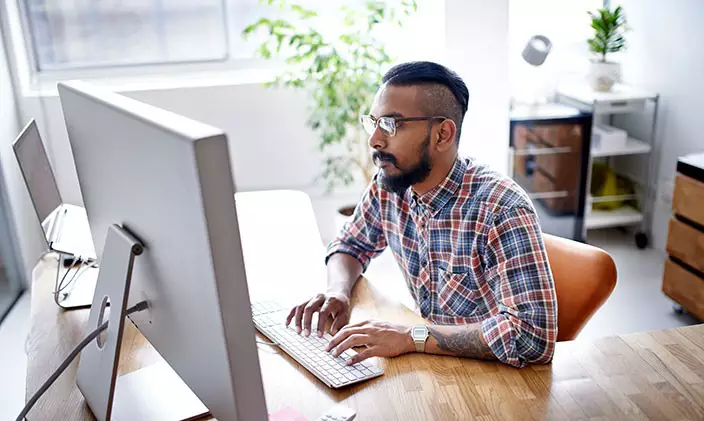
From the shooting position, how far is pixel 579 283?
5.13 feet

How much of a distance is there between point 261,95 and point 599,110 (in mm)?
1736

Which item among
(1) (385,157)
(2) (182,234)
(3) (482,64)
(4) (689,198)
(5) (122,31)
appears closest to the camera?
(2) (182,234)

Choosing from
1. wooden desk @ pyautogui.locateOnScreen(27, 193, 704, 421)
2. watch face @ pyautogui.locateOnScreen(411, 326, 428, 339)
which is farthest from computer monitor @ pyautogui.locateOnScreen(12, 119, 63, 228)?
watch face @ pyautogui.locateOnScreen(411, 326, 428, 339)

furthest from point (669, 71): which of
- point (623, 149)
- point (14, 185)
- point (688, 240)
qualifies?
Result: point (14, 185)

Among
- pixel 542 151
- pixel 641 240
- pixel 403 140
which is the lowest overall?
pixel 641 240

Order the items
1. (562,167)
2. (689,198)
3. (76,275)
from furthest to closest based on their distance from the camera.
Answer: (562,167), (689,198), (76,275)

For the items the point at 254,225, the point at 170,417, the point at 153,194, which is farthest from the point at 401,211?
the point at 153,194

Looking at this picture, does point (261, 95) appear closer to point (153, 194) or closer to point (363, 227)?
point (363, 227)

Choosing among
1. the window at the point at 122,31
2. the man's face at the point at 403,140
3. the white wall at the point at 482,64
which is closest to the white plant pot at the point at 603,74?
the white wall at the point at 482,64

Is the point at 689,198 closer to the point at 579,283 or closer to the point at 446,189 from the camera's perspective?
the point at 579,283

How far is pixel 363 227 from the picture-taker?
1.89 metres

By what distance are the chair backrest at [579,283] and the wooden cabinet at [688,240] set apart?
148cm

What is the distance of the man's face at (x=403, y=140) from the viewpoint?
5.26 feet

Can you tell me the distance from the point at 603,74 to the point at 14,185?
294cm
